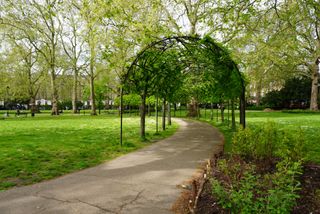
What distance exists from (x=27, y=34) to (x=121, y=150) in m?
27.6

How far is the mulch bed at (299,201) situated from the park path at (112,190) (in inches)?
9.5

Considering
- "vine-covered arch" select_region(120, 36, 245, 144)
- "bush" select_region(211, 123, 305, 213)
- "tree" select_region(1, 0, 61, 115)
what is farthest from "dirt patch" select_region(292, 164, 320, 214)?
"tree" select_region(1, 0, 61, 115)

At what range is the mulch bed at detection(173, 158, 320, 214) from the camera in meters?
3.23

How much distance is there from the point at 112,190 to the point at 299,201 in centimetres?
312

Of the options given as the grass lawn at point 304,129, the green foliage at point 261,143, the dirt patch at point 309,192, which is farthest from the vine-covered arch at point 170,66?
the dirt patch at point 309,192

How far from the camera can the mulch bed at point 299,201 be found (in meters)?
3.23

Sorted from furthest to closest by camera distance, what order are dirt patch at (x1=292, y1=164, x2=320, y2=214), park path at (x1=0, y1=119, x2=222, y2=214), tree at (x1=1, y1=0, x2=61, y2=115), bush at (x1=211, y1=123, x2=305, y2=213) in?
1. tree at (x1=1, y1=0, x2=61, y2=115)
2. park path at (x1=0, y1=119, x2=222, y2=214)
3. dirt patch at (x1=292, y1=164, x2=320, y2=214)
4. bush at (x1=211, y1=123, x2=305, y2=213)

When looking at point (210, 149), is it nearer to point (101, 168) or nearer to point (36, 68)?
point (101, 168)

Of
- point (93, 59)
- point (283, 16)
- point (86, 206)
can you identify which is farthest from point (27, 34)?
point (86, 206)

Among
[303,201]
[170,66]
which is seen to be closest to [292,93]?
[170,66]

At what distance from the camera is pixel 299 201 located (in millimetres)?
3482

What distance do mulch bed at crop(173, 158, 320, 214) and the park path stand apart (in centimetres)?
24

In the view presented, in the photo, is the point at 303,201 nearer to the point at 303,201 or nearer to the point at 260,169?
the point at 303,201

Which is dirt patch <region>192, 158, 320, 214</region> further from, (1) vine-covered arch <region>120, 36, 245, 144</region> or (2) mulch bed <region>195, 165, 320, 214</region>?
(1) vine-covered arch <region>120, 36, 245, 144</region>
